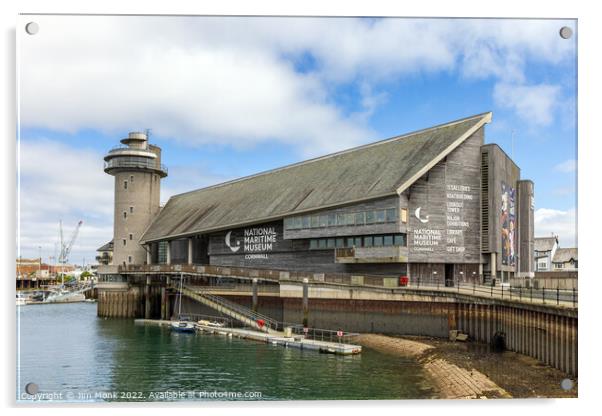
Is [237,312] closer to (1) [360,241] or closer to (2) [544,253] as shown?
(1) [360,241]

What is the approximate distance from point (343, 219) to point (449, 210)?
851 cm

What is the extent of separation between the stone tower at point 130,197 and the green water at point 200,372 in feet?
98.1

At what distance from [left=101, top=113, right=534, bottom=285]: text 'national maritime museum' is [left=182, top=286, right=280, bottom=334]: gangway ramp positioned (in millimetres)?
4615

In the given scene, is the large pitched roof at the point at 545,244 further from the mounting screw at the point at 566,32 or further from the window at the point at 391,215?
the mounting screw at the point at 566,32

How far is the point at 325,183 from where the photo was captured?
55.1m

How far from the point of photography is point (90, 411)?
69.9ft

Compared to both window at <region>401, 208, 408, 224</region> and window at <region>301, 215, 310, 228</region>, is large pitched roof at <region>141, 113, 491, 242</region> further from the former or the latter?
window at <region>401, 208, 408, 224</region>

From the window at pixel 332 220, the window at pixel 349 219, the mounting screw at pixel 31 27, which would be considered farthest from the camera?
the window at pixel 332 220

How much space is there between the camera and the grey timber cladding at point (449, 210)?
46781mm

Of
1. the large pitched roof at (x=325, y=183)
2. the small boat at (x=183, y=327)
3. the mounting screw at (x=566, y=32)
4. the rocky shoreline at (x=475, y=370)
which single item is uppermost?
the mounting screw at (x=566, y=32)

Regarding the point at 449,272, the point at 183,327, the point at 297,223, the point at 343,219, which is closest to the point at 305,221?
the point at 297,223

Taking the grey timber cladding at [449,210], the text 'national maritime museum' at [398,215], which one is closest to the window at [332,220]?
the text 'national maritime museum' at [398,215]
